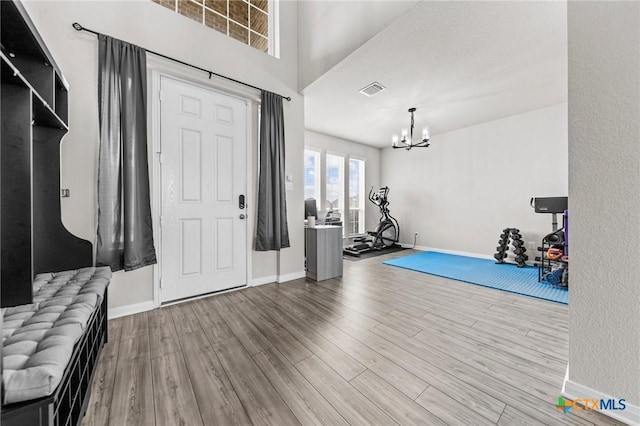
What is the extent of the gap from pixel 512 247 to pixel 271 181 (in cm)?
451

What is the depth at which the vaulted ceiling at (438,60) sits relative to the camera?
221 centimetres

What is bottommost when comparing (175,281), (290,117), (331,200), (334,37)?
(175,281)

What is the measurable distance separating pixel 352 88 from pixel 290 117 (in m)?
0.99

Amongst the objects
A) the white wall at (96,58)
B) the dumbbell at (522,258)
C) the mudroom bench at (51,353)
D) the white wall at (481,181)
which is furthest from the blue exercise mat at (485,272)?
the mudroom bench at (51,353)

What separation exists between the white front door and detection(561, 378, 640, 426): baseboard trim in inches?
114

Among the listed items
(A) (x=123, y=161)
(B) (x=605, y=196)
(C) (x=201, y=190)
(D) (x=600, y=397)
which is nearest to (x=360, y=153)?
(C) (x=201, y=190)

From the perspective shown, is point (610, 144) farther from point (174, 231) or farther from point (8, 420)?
point (174, 231)

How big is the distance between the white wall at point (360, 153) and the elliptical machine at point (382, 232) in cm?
35

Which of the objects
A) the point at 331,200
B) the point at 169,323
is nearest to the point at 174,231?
the point at 169,323

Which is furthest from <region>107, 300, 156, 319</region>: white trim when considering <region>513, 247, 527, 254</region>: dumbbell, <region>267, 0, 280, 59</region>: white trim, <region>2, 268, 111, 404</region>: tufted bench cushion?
<region>513, 247, 527, 254</region>: dumbbell

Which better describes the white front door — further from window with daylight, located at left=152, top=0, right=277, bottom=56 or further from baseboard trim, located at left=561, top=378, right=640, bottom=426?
baseboard trim, located at left=561, top=378, right=640, bottom=426

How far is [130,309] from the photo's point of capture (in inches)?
92.3

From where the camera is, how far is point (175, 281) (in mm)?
2607

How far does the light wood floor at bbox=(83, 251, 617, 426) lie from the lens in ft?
4.04
